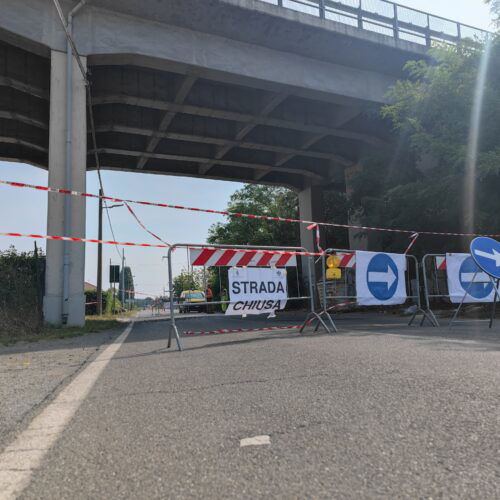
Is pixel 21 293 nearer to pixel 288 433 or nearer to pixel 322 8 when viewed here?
pixel 288 433

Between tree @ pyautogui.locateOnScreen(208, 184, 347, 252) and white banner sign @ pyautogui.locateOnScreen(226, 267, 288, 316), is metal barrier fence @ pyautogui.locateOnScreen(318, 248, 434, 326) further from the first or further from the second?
tree @ pyautogui.locateOnScreen(208, 184, 347, 252)

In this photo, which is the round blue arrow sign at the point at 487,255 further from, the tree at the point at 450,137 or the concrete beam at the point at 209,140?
the concrete beam at the point at 209,140

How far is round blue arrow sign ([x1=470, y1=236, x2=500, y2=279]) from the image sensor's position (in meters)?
7.94

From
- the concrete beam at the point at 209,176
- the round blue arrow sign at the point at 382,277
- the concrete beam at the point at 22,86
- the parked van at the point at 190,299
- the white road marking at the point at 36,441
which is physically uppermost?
the concrete beam at the point at 22,86

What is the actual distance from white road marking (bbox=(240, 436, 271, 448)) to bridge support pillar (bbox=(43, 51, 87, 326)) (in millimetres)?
11539

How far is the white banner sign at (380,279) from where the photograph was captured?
860 cm

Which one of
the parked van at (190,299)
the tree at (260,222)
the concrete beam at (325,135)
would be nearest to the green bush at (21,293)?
the parked van at (190,299)

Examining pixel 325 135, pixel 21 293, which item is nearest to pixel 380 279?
pixel 21 293

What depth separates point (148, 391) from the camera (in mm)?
3629

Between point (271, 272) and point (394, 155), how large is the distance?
1451cm

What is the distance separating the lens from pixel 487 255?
814 centimetres

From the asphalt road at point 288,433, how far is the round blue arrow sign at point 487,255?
3.95 meters

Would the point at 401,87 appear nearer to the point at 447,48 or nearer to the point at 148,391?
the point at 447,48

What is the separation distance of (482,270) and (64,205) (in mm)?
10837
